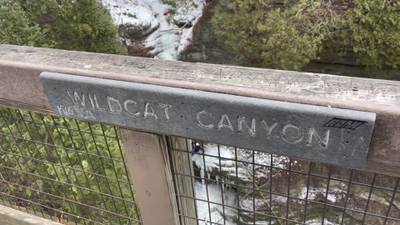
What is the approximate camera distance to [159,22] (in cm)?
1041

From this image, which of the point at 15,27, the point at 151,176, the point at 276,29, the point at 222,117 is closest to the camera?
the point at 222,117

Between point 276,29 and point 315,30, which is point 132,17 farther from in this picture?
point 315,30

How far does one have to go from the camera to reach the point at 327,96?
80cm

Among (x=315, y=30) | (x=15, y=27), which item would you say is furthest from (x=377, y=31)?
(x=15, y=27)

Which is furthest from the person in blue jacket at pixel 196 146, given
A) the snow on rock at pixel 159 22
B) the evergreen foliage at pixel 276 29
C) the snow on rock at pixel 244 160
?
the snow on rock at pixel 159 22

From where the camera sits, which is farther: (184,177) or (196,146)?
(196,146)

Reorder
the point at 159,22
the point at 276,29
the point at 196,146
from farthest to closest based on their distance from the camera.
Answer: the point at 159,22, the point at 276,29, the point at 196,146

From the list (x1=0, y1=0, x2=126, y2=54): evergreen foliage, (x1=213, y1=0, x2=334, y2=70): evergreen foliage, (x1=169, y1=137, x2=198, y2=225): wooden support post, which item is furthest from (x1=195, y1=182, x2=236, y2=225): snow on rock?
(x1=213, y1=0, x2=334, y2=70): evergreen foliage

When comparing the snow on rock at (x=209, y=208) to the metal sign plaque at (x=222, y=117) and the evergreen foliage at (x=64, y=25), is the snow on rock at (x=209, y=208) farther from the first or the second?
the evergreen foliage at (x=64, y=25)

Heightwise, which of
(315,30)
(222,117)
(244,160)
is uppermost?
(222,117)

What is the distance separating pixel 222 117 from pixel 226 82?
3.5 inches

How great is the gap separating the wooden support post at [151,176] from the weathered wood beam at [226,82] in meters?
0.19

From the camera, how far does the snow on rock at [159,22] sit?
9.74 meters

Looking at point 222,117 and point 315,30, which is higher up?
point 222,117
